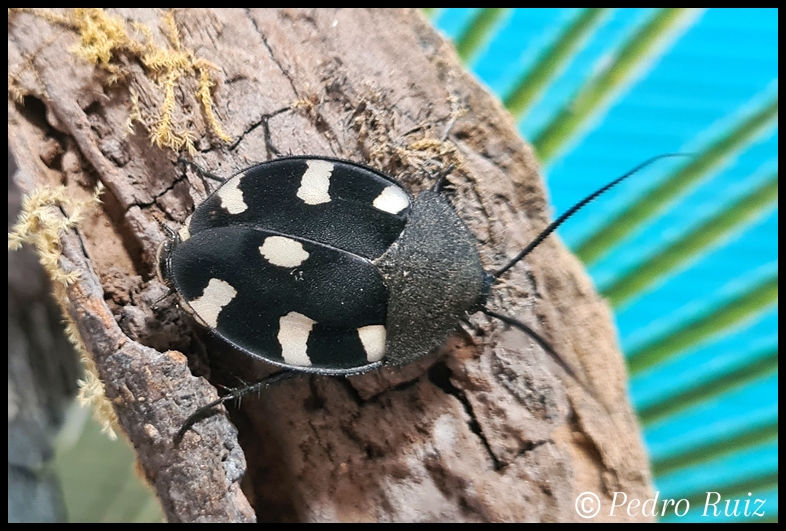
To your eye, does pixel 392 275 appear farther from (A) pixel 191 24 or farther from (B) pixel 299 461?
(A) pixel 191 24

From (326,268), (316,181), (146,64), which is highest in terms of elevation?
(146,64)

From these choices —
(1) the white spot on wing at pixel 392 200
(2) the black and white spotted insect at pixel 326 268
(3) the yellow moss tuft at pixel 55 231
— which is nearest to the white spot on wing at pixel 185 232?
(2) the black and white spotted insect at pixel 326 268

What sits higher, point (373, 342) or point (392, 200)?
point (392, 200)

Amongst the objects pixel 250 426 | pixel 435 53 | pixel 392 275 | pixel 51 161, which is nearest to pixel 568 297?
pixel 392 275

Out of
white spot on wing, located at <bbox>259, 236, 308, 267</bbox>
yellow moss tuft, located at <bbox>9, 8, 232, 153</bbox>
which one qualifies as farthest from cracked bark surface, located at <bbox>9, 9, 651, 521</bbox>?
white spot on wing, located at <bbox>259, 236, 308, 267</bbox>

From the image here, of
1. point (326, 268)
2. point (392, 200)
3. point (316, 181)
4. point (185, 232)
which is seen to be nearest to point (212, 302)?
point (185, 232)

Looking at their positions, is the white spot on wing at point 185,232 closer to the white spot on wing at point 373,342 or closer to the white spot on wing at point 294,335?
the white spot on wing at point 294,335

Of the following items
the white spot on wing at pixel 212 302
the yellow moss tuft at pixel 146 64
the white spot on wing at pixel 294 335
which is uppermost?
the yellow moss tuft at pixel 146 64

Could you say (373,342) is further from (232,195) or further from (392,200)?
(232,195)
